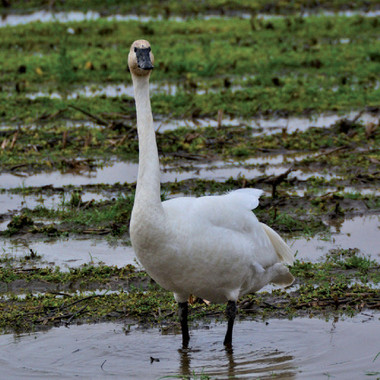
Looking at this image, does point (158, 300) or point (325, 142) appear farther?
point (325, 142)

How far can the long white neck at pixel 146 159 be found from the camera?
5547 mm

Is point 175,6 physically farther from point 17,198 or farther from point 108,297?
point 108,297

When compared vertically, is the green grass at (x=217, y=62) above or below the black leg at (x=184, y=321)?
above

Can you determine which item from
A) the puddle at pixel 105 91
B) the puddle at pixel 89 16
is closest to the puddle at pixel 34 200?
the puddle at pixel 105 91

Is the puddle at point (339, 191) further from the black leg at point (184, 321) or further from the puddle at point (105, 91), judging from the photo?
the puddle at point (105, 91)

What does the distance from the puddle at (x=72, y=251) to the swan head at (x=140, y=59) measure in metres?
2.40

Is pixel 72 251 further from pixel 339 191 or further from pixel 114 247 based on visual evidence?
pixel 339 191

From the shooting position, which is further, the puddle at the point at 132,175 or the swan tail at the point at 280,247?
the puddle at the point at 132,175

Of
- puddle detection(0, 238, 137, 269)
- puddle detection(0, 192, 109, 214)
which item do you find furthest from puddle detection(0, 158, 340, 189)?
puddle detection(0, 238, 137, 269)

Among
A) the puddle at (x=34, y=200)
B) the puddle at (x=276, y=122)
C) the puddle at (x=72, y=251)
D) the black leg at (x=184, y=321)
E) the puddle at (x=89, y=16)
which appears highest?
the puddle at (x=89, y=16)

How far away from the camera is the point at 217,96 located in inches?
554

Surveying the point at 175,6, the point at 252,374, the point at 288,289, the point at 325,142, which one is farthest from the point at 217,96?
the point at 175,6

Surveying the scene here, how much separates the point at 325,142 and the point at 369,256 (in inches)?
161

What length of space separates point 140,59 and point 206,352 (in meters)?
2.08
